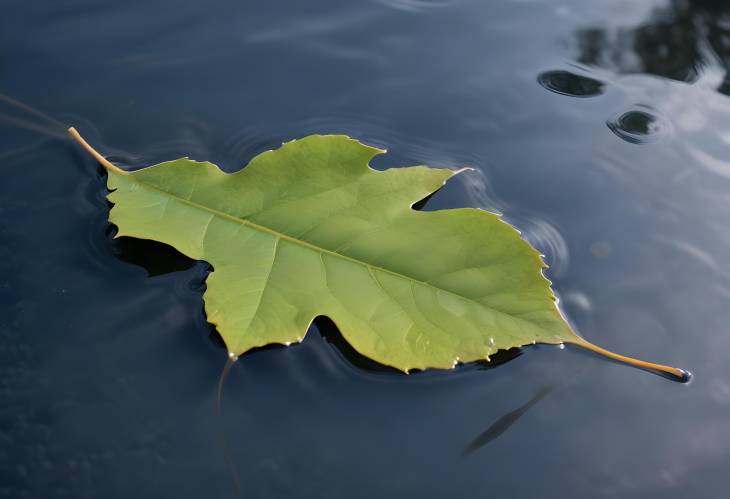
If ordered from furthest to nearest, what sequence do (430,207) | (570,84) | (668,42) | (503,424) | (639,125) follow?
(668,42)
(570,84)
(639,125)
(430,207)
(503,424)

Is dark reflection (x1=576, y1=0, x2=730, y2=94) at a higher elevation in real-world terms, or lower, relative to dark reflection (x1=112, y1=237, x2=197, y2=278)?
higher

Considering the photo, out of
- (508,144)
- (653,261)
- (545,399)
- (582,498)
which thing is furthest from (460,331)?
(508,144)

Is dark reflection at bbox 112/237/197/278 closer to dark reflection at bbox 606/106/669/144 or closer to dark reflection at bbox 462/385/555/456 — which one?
dark reflection at bbox 462/385/555/456

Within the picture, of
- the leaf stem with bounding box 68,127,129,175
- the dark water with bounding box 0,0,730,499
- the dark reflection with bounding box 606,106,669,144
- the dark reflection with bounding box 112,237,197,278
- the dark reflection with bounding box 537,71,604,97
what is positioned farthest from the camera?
the dark reflection with bounding box 537,71,604,97

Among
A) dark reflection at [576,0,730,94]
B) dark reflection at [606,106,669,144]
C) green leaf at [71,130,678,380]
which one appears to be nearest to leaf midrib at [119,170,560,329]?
green leaf at [71,130,678,380]

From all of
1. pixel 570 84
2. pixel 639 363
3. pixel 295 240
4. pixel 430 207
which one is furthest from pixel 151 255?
pixel 570 84

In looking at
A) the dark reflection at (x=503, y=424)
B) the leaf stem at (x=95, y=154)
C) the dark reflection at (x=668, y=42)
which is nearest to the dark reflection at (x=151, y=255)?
the leaf stem at (x=95, y=154)

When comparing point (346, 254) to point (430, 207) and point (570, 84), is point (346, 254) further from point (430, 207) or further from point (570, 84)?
point (570, 84)
